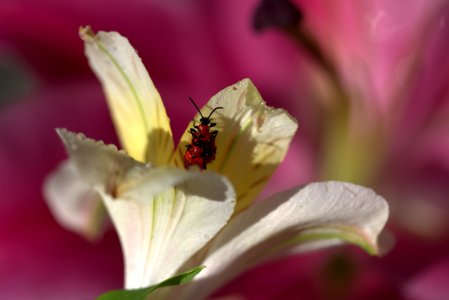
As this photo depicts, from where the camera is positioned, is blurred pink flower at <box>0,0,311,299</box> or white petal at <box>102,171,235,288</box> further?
blurred pink flower at <box>0,0,311,299</box>

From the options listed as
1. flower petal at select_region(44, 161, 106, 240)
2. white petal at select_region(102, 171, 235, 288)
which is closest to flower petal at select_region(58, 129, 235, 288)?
white petal at select_region(102, 171, 235, 288)

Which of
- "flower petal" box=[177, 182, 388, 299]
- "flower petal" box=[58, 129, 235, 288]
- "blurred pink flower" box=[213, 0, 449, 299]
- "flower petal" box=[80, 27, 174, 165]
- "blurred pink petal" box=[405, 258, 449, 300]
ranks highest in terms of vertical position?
"flower petal" box=[80, 27, 174, 165]

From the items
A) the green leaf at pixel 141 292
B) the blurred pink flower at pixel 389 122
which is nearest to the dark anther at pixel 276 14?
the blurred pink flower at pixel 389 122

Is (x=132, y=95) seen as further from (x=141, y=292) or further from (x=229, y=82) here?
(x=229, y=82)

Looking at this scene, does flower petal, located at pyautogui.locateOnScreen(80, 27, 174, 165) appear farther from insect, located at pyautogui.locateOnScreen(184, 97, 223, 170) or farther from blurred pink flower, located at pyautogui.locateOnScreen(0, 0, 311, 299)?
blurred pink flower, located at pyautogui.locateOnScreen(0, 0, 311, 299)

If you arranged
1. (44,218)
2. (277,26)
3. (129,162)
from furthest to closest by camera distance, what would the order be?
1. (44,218)
2. (277,26)
3. (129,162)

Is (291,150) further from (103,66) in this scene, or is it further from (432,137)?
(103,66)

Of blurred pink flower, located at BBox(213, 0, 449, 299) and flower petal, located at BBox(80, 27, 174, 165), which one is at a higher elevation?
flower petal, located at BBox(80, 27, 174, 165)

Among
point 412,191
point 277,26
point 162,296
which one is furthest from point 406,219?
point 162,296
